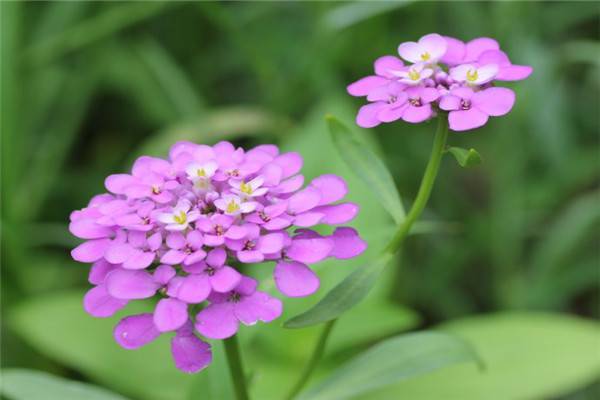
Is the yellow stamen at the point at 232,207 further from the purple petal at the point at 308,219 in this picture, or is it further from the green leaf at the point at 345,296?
the green leaf at the point at 345,296

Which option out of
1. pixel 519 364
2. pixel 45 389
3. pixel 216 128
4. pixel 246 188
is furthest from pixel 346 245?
pixel 216 128

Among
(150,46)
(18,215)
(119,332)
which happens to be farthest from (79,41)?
(119,332)

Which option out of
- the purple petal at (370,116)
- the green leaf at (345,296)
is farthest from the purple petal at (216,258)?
the purple petal at (370,116)

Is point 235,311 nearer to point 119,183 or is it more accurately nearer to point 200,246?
point 200,246

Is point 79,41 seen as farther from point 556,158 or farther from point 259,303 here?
point 259,303

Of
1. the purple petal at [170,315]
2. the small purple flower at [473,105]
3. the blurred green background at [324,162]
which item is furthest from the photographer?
the blurred green background at [324,162]

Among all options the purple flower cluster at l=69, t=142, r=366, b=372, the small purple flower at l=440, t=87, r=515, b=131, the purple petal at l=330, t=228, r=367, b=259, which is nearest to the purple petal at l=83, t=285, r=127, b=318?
the purple flower cluster at l=69, t=142, r=366, b=372
